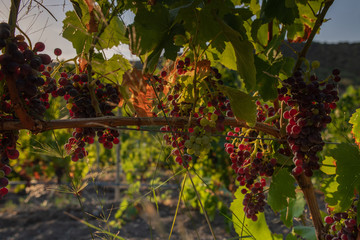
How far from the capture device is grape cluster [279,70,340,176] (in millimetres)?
→ 839

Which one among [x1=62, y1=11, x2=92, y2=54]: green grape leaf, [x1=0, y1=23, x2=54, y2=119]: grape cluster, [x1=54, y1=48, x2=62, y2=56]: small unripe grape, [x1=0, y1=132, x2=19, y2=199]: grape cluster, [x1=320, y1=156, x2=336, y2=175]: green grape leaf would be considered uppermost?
[x1=62, y1=11, x2=92, y2=54]: green grape leaf

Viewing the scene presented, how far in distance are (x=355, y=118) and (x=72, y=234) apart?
12.1 ft

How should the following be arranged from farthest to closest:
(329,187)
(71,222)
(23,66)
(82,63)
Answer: (71,222)
(329,187)
(82,63)
(23,66)

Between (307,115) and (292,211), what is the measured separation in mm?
697

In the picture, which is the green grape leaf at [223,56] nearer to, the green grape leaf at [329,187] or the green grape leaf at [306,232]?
the green grape leaf at [329,187]

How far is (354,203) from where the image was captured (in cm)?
97

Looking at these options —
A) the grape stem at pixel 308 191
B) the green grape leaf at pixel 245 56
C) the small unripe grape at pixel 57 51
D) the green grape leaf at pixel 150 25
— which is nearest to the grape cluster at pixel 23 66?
Result: the small unripe grape at pixel 57 51

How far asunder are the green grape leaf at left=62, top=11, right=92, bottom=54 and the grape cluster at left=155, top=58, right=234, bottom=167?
300 mm

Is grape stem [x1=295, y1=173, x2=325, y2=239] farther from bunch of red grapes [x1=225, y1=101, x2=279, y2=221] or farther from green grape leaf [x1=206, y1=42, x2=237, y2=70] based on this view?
green grape leaf [x1=206, y1=42, x2=237, y2=70]

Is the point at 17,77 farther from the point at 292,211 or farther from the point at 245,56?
the point at 292,211

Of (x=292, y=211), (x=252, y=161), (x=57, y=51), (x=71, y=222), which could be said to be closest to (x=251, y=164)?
(x=252, y=161)

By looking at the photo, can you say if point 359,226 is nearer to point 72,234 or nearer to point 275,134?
point 275,134

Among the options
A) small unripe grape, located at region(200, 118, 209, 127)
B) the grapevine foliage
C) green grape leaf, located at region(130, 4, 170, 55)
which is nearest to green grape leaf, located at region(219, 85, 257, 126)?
the grapevine foliage

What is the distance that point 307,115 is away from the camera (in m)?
0.85
